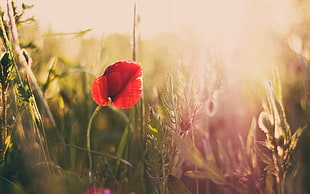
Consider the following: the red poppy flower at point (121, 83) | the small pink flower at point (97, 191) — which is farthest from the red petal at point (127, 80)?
the small pink flower at point (97, 191)

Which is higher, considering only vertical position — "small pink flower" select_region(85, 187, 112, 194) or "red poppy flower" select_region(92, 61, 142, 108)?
"red poppy flower" select_region(92, 61, 142, 108)

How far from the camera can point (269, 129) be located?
0.67 meters

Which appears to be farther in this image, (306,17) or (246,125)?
(246,125)

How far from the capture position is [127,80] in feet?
2.10

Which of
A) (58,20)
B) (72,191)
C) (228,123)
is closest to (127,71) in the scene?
(72,191)

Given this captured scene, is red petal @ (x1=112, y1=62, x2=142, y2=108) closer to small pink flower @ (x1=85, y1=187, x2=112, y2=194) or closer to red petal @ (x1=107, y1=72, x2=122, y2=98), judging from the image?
red petal @ (x1=107, y1=72, x2=122, y2=98)

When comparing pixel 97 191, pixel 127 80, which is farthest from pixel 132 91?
pixel 97 191

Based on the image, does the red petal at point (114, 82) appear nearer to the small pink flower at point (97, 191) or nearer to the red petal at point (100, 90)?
the red petal at point (100, 90)

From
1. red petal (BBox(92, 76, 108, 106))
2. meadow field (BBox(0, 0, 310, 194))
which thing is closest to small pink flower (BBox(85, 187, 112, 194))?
meadow field (BBox(0, 0, 310, 194))

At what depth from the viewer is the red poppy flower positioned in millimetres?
629

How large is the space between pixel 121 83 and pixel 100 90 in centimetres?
4

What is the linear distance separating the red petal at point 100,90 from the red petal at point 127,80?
1 centimetres

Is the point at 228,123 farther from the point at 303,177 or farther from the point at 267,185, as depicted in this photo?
the point at 267,185

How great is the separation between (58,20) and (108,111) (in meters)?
0.38
